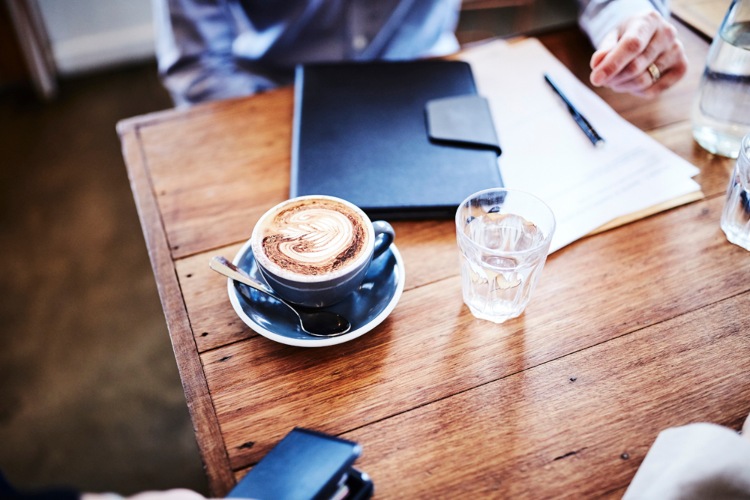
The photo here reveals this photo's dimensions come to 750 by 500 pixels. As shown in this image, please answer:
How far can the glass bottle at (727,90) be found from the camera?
0.83 meters

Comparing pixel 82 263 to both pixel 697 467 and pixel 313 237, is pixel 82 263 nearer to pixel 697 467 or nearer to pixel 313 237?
pixel 313 237

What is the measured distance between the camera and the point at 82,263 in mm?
1887

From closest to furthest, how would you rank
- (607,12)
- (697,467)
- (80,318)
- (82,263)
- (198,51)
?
(697,467), (607,12), (198,51), (80,318), (82,263)

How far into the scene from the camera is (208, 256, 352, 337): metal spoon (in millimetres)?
670

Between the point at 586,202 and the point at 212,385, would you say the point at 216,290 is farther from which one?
the point at 586,202

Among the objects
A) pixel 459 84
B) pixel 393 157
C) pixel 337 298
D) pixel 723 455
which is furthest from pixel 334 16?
pixel 723 455

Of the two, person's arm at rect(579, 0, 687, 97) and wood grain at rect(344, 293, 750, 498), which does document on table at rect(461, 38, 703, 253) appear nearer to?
person's arm at rect(579, 0, 687, 97)

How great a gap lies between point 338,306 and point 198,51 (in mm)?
739

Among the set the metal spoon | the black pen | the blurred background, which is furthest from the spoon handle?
the blurred background

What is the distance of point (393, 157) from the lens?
86 centimetres

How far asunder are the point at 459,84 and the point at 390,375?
0.53 metres

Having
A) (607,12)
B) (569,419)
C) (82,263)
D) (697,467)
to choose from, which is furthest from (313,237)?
(82,263)

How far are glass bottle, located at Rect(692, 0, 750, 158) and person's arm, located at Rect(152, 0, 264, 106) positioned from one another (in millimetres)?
799

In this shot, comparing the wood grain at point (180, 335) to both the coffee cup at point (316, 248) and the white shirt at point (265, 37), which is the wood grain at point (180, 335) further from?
the white shirt at point (265, 37)
